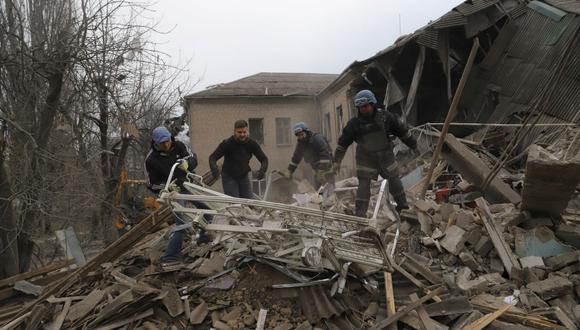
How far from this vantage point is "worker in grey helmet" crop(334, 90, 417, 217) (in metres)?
5.42

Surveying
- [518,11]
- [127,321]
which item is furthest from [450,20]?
[127,321]

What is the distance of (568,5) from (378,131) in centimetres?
566

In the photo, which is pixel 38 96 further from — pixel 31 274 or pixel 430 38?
pixel 430 38

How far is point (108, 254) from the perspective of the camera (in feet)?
16.9

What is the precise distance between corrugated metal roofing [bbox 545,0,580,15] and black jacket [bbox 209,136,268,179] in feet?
21.3

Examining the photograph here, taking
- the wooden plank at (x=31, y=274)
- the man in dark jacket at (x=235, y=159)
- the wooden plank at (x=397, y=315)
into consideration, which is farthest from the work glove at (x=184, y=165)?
the wooden plank at (x=31, y=274)

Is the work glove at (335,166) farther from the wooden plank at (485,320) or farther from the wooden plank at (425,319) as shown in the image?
the wooden plank at (485,320)

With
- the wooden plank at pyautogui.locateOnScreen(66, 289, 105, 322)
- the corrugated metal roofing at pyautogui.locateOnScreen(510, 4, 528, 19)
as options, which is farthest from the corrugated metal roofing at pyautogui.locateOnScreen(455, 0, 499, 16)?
the wooden plank at pyautogui.locateOnScreen(66, 289, 105, 322)

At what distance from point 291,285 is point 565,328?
2256 millimetres

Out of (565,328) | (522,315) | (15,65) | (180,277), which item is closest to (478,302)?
(522,315)

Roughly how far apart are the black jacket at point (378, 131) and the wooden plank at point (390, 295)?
6.65ft

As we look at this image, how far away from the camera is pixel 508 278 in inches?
170

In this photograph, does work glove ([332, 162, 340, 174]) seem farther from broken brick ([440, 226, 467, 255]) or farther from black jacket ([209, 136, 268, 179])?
broken brick ([440, 226, 467, 255])

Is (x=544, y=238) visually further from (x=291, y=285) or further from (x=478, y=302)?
(x=291, y=285)
